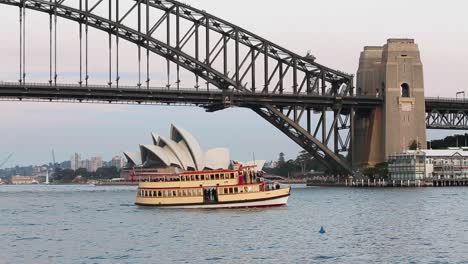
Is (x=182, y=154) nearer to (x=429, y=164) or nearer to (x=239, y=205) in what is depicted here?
(x=429, y=164)

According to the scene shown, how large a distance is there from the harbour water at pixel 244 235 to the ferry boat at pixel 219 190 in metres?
1.60

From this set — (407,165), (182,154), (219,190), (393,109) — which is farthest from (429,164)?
(219,190)

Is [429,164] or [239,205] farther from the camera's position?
[429,164]

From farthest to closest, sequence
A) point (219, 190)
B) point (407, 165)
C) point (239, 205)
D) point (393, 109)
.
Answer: point (393, 109) → point (407, 165) → point (239, 205) → point (219, 190)

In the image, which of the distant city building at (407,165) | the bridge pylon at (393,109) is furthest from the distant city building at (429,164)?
the bridge pylon at (393,109)

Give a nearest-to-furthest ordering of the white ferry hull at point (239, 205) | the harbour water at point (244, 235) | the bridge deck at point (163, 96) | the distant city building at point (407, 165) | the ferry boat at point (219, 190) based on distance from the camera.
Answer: the harbour water at point (244, 235), the ferry boat at point (219, 190), the white ferry hull at point (239, 205), the bridge deck at point (163, 96), the distant city building at point (407, 165)

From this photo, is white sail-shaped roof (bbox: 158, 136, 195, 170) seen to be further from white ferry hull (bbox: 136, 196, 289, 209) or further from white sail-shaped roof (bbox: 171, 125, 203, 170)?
white ferry hull (bbox: 136, 196, 289, 209)

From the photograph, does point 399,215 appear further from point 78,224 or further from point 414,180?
point 414,180

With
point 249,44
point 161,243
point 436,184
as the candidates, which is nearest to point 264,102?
point 249,44

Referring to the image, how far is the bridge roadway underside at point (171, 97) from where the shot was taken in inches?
4904

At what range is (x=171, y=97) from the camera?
13262 centimetres

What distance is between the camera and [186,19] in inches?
5522

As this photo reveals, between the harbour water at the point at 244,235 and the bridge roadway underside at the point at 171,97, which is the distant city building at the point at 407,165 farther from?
the harbour water at the point at 244,235

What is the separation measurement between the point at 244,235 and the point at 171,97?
6901 centimetres
